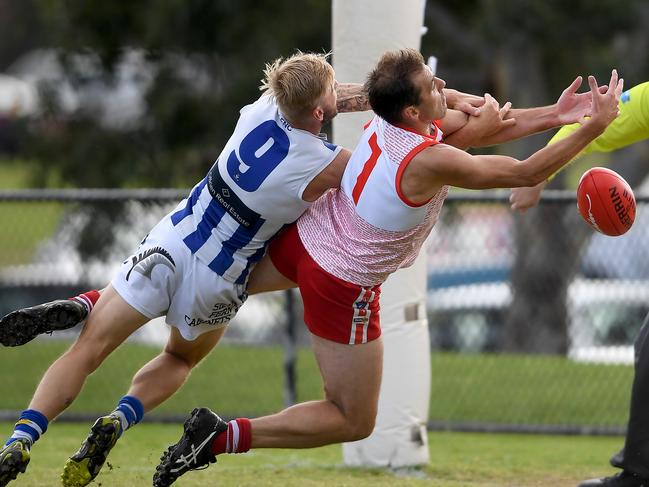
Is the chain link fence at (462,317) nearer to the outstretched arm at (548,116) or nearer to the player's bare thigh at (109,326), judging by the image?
the outstretched arm at (548,116)

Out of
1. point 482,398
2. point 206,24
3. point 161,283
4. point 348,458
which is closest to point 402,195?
point 161,283

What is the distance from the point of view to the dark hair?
5.64m

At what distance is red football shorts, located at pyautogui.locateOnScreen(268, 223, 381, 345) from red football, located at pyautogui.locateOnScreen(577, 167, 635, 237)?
1.09 meters

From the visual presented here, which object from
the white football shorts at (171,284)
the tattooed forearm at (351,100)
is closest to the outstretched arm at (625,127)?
the tattooed forearm at (351,100)

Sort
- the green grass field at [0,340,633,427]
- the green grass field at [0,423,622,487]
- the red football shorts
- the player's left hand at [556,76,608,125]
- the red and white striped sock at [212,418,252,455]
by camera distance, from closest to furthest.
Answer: the player's left hand at [556,76,608,125], the red football shorts, the red and white striped sock at [212,418,252,455], the green grass field at [0,423,622,487], the green grass field at [0,340,633,427]

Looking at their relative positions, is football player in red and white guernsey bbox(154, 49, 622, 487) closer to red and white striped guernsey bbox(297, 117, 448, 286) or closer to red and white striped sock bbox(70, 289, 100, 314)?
red and white striped guernsey bbox(297, 117, 448, 286)

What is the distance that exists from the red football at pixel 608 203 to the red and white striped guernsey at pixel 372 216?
722mm

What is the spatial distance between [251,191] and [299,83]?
1.80 ft

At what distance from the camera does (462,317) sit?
1091 cm

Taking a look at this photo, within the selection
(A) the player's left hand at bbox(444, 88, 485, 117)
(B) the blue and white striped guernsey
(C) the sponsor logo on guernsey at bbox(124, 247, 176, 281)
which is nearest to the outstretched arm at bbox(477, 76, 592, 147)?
(A) the player's left hand at bbox(444, 88, 485, 117)

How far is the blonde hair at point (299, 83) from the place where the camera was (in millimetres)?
5785

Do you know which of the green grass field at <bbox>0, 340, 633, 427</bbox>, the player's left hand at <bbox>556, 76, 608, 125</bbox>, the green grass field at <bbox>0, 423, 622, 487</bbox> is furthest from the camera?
the green grass field at <bbox>0, 340, 633, 427</bbox>

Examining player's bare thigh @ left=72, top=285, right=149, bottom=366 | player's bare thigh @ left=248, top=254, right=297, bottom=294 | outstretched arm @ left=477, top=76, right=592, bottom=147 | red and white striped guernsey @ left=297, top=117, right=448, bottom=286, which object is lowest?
player's bare thigh @ left=72, top=285, right=149, bottom=366

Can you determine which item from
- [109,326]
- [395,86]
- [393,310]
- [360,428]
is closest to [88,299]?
[109,326]
